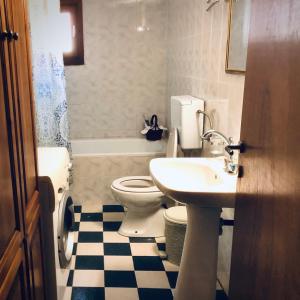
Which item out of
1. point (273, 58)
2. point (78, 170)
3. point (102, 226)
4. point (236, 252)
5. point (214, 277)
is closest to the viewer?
point (273, 58)

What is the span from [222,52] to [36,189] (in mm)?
1384

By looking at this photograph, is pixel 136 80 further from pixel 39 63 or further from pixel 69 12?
pixel 39 63

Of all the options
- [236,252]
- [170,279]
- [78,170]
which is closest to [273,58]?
[236,252]

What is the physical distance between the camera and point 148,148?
151 inches

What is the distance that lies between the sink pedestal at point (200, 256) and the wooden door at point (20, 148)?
0.73 metres

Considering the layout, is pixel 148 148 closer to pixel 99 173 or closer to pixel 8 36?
pixel 99 173

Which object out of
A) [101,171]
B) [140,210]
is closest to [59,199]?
[140,210]

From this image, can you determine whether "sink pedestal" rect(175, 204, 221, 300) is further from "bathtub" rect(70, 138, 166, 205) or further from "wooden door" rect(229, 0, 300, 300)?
"bathtub" rect(70, 138, 166, 205)

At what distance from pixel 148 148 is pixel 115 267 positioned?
67.8 inches

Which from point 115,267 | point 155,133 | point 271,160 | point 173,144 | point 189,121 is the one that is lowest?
point 115,267

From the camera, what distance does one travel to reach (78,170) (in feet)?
10.9

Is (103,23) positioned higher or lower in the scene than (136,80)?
higher

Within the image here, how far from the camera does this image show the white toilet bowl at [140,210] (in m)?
2.64

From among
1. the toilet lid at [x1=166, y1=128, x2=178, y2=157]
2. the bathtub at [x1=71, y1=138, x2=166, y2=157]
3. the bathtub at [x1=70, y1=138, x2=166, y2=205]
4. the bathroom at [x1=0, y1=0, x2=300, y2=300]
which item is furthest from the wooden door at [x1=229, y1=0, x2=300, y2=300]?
the bathtub at [x1=71, y1=138, x2=166, y2=157]
